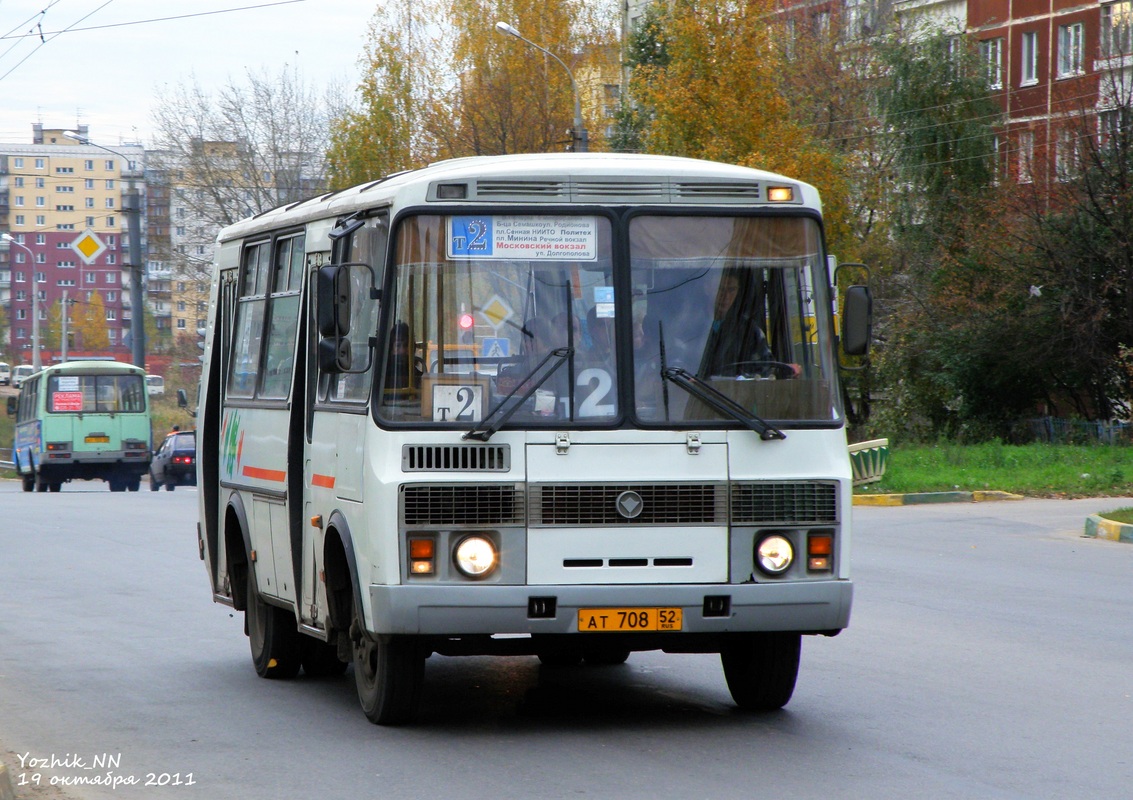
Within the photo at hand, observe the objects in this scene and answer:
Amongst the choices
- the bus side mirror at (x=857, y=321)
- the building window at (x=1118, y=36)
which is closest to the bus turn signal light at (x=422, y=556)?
the bus side mirror at (x=857, y=321)

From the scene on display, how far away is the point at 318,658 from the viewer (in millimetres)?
10102

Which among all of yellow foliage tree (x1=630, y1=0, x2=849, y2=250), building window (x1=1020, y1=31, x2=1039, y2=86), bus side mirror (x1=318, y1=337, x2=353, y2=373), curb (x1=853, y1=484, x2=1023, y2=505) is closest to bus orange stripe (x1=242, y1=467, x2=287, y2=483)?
bus side mirror (x1=318, y1=337, x2=353, y2=373)

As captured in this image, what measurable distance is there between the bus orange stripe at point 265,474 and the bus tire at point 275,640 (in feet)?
1.85

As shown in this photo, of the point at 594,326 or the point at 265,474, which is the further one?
the point at 265,474

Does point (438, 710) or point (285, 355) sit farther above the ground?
point (285, 355)

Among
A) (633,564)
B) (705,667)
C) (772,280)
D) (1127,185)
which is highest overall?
(1127,185)

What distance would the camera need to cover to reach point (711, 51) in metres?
31.0

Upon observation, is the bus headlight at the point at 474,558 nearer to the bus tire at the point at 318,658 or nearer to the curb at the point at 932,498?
the bus tire at the point at 318,658

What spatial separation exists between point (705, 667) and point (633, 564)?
2901 mm

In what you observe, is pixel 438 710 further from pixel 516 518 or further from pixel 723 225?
pixel 723 225

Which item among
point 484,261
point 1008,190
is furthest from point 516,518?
point 1008,190

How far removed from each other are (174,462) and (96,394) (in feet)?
11.3

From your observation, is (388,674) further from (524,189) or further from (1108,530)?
(1108,530)

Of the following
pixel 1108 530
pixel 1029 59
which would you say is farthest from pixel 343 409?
pixel 1029 59
